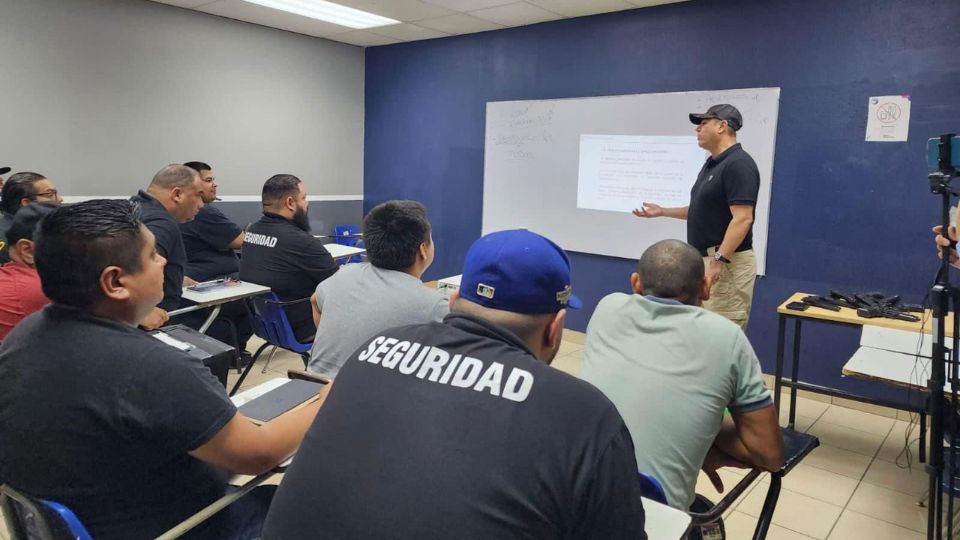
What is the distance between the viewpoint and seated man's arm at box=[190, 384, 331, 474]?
46.8 inches

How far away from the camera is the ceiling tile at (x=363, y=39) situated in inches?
221

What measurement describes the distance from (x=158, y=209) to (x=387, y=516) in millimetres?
2539

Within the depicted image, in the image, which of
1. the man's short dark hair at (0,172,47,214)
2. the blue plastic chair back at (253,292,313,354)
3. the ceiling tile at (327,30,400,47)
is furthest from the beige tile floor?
the ceiling tile at (327,30,400,47)

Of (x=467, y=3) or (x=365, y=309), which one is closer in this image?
(x=365, y=309)

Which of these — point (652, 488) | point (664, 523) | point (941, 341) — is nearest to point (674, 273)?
point (652, 488)

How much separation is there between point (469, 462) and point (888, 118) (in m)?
3.75

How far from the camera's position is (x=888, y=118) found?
3486 mm

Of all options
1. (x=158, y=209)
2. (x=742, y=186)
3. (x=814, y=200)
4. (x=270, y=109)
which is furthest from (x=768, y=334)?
(x=270, y=109)

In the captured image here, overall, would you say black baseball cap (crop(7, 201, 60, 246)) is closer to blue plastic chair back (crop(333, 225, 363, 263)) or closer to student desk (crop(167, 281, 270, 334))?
student desk (crop(167, 281, 270, 334))

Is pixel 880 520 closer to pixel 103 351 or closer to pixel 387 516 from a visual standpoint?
pixel 387 516

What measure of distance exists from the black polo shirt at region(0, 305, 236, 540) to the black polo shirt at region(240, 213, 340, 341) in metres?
2.08

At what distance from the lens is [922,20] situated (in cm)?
336

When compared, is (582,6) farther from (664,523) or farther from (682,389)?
(664,523)

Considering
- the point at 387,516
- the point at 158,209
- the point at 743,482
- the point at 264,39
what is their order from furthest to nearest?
the point at 264,39
the point at 158,209
the point at 743,482
the point at 387,516
